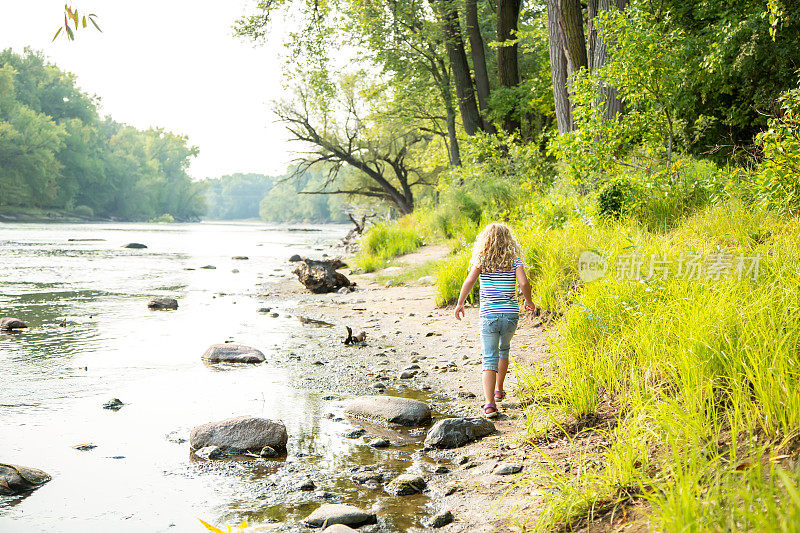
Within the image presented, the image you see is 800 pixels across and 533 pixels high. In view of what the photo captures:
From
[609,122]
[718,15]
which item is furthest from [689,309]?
[718,15]

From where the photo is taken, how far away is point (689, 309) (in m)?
4.35

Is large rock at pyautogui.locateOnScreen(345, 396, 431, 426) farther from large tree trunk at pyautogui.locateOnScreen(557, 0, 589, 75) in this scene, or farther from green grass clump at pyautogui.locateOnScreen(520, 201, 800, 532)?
large tree trunk at pyautogui.locateOnScreen(557, 0, 589, 75)

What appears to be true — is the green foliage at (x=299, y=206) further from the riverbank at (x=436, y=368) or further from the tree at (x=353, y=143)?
the riverbank at (x=436, y=368)

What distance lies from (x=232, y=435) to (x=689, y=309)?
3.34 metres

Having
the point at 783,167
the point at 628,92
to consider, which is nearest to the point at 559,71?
the point at 628,92

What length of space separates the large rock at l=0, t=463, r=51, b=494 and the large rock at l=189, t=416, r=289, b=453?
97 centimetres

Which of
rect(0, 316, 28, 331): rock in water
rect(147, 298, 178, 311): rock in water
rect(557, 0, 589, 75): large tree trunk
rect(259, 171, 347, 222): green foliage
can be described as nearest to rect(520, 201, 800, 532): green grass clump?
rect(557, 0, 589, 75): large tree trunk

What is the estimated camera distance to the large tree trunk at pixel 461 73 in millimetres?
19922

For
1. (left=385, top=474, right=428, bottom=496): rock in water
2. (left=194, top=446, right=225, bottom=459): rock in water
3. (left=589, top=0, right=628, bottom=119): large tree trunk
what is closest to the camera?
(left=385, top=474, right=428, bottom=496): rock in water

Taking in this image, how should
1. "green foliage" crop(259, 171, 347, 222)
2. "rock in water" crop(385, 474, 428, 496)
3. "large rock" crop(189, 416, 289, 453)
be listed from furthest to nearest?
"green foliage" crop(259, 171, 347, 222)
"large rock" crop(189, 416, 289, 453)
"rock in water" crop(385, 474, 428, 496)

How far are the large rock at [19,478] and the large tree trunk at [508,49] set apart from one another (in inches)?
666

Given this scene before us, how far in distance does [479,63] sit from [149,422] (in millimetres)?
17115

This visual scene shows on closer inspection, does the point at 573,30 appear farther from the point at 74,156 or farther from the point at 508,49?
the point at 74,156

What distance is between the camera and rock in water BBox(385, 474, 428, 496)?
3750 mm
